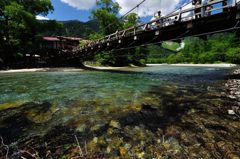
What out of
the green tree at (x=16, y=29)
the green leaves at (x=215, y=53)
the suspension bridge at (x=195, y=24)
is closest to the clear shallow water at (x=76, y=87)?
the suspension bridge at (x=195, y=24)

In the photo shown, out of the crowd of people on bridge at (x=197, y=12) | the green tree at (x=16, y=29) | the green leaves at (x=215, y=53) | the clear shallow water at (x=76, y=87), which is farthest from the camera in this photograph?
the green leaves at (x=215, y=53)

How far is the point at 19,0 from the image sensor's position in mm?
34656

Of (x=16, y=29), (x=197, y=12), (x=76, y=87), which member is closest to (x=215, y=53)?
(x=197, y=12)

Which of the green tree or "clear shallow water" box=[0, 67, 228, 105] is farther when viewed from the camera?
the green tree

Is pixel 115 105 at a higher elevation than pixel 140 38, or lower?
lower

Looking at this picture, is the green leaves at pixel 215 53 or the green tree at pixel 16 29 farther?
the green leaves at pixel 215 53

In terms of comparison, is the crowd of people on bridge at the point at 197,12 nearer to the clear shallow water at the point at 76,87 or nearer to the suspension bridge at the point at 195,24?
the suspension bridge at the point at 195,24

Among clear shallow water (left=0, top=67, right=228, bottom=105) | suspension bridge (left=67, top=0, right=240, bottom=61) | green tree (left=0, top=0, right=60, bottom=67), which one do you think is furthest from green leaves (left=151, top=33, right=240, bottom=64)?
green tree (left=0, top=0, right=60, bottom=67)

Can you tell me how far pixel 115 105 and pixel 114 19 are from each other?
1686 inches

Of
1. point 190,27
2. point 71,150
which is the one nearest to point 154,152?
point 71,150

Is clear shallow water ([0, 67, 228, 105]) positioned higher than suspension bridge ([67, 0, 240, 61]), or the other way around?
suspension bridge ([67, 0, 240, 61])

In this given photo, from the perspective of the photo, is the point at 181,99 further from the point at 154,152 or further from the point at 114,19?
the point at 114,19

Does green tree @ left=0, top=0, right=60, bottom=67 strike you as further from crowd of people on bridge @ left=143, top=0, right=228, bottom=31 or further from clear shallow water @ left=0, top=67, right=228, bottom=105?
crowd of people on bridge @ left=143, top=0, right=228, bottom=31

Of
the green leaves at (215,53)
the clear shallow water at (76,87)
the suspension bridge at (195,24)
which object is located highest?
the green leaves at (215,53)
